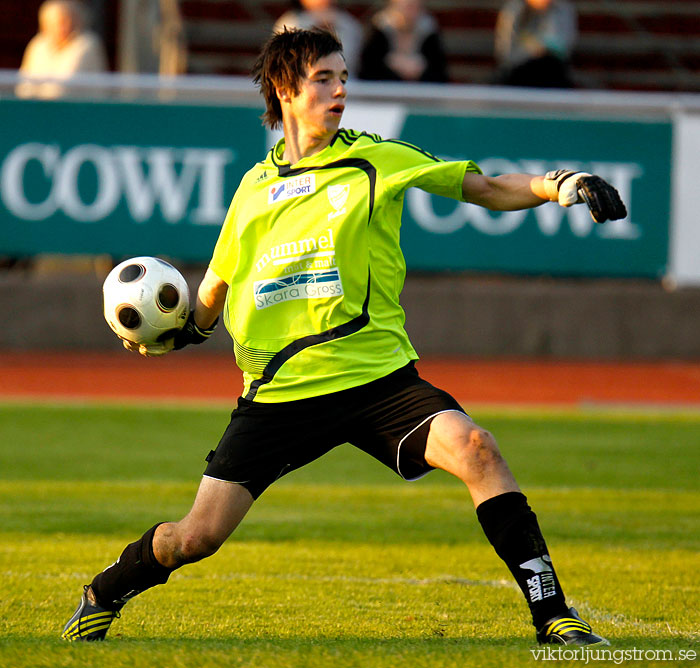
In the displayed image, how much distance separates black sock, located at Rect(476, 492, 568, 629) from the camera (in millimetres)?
3959

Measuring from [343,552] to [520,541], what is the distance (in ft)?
6.86

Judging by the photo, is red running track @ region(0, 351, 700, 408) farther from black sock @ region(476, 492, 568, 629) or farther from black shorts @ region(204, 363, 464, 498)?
black sock @ region(476, 492, 568, 629)

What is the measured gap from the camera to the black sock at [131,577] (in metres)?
4.32

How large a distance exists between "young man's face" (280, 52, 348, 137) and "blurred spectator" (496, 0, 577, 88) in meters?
9.94

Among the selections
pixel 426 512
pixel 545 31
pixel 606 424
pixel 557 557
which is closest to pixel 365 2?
pixel 545 31

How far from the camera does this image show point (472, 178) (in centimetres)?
433

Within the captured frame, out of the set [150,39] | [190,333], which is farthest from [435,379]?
[190,333]

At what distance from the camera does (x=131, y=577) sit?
4336mm

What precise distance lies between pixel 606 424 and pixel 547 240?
3435 mm

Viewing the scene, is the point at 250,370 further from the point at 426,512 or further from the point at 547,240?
the point at 547,240

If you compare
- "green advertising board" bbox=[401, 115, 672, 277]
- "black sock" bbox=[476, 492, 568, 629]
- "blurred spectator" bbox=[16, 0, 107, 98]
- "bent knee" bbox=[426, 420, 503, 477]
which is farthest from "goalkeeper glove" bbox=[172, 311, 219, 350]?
"blurred spectator" bbox=[16, 0, 107, 98]

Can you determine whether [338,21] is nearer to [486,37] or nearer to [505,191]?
[486,37]

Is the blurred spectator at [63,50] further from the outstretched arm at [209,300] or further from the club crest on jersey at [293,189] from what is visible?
the club crest on jersey at [293,189]

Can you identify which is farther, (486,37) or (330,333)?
(486,37)
